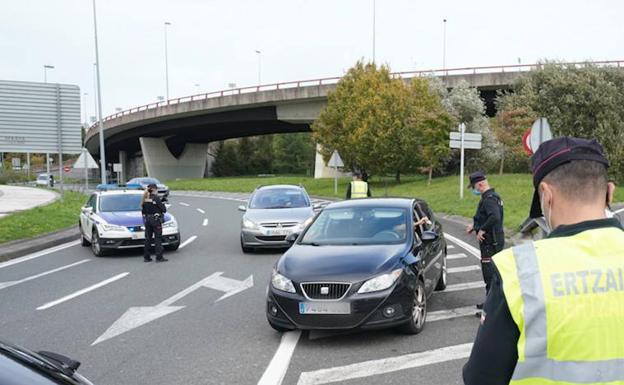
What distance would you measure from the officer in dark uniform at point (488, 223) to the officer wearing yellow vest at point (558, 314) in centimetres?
529

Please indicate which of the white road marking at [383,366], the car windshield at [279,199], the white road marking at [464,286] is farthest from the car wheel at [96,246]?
the white road marking at [383,366]

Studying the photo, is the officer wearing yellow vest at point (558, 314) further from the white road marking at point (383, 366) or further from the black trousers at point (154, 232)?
the black trousers at point (154, 232)

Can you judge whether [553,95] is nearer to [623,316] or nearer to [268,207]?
[268,207]

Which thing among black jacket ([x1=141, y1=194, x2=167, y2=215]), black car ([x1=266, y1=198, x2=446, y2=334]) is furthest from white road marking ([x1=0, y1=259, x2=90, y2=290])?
black car ([x1=266, y1=198, x2=446, y2=334])

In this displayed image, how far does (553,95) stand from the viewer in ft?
105

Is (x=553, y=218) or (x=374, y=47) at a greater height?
(x=374, y=47)

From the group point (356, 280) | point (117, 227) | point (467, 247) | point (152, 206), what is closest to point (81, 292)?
point (152, 206)

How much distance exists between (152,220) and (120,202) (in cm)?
290

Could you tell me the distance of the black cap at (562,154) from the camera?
182 cm

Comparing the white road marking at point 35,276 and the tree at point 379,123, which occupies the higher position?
the tree at point 379,123

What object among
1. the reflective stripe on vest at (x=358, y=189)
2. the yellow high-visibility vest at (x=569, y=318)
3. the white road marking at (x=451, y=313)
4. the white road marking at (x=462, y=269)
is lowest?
the white road marking at (x=462, y=269)


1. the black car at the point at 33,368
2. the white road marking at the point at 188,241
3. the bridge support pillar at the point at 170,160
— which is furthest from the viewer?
the bridge support pillar at the point at 170,160

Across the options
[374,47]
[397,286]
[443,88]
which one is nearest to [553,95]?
[443,88]

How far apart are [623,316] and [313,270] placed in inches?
177
